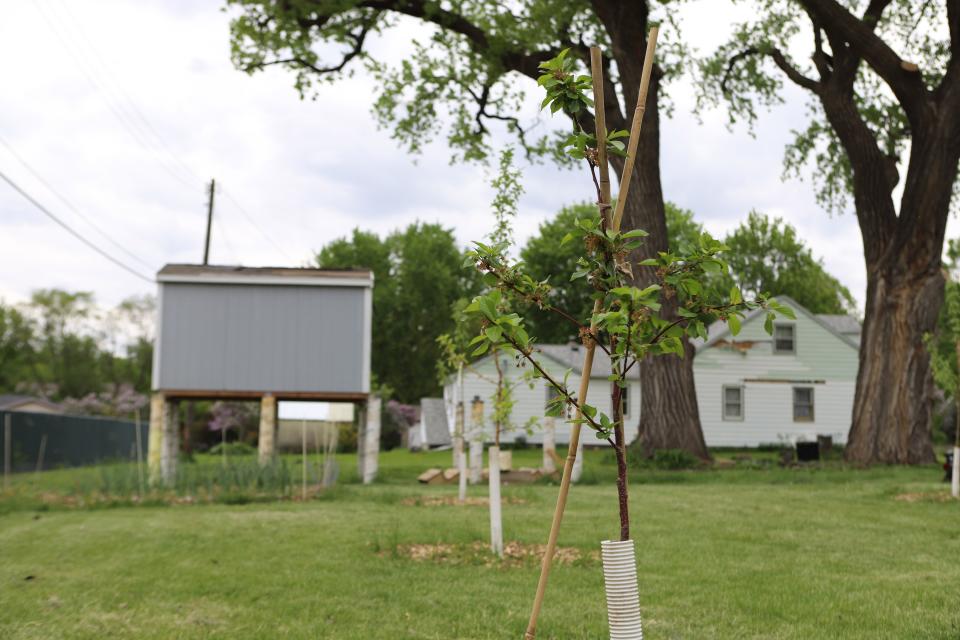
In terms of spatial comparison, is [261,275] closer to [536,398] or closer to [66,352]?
[536,398]

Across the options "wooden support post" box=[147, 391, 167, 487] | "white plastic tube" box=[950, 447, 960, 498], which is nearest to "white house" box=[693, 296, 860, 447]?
"white plastic tube" box=[950, 447, 960, 498]

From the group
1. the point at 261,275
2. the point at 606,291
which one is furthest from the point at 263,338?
the point at 606,291

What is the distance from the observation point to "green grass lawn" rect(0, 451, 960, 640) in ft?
18.9

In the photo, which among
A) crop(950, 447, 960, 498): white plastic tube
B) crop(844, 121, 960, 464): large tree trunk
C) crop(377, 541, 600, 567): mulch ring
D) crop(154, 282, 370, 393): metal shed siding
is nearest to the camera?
crop(377, 541, 600, 567): mulch ring

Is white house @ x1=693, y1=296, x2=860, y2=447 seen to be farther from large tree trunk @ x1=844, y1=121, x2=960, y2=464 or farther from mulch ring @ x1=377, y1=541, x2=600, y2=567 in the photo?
mulch ring @ x1=377, y1=541, x2=600, y2=567

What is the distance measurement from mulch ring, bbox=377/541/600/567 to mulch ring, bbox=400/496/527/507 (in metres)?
4.33

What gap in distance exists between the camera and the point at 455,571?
25.2 ft

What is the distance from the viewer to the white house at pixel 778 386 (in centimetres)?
3484

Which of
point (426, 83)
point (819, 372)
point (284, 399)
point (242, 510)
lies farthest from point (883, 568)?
point (819, 372)

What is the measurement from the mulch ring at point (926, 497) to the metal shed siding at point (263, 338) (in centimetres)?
978

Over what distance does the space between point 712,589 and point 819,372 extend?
30.0 m

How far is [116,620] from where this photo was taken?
5938 millimetres

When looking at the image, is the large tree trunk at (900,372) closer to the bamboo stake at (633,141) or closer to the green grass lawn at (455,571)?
the green grass lawn at (455,571)

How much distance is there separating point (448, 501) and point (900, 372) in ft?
37.5
